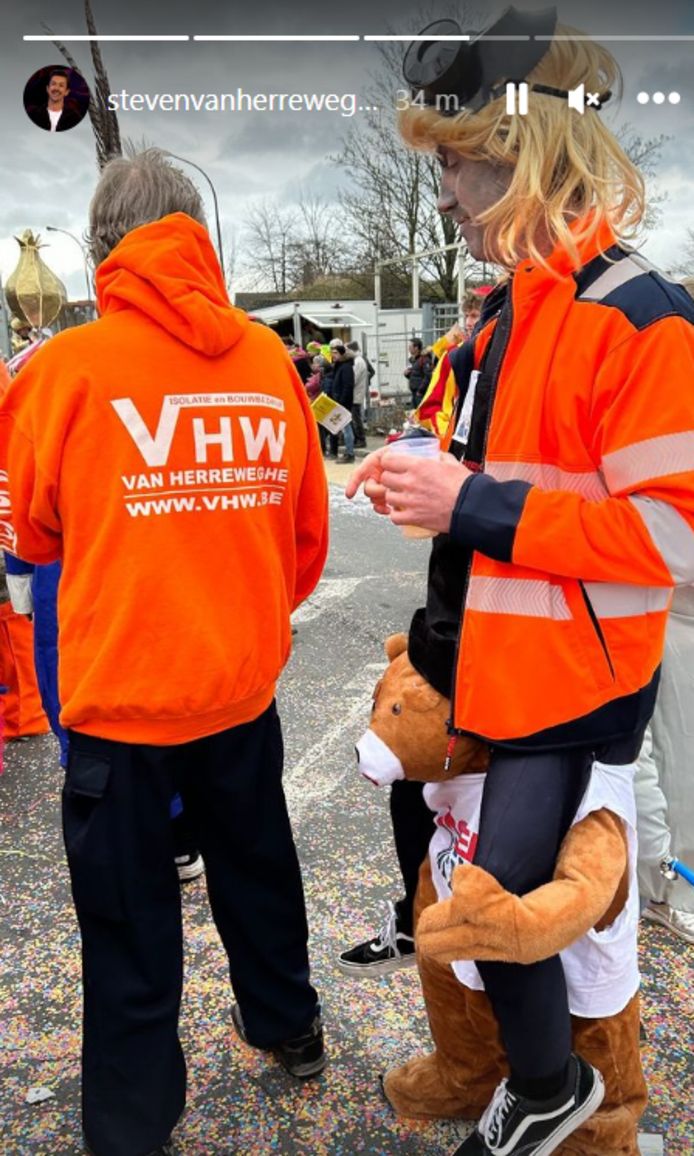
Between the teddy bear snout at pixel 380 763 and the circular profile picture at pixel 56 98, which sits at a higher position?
the circular profile picture at pixel 56 98

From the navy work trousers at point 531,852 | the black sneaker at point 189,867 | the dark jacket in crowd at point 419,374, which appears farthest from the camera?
the dark jacket in crowd at point 419,374

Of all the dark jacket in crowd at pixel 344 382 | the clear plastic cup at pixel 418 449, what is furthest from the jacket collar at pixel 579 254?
the dark jacket in crowd at pixel 344 382

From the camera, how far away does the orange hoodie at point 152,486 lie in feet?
4.71

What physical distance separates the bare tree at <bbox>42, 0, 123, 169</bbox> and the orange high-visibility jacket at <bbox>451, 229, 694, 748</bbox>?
2602mm

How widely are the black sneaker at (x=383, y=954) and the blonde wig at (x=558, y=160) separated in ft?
4.63

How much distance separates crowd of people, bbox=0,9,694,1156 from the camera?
121 cm

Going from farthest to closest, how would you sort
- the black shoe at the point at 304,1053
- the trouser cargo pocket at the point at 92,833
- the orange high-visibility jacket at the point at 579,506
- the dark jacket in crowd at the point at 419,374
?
the dark jacket in crowd at the point at 419,374 < the black shoe at the point at 304,1053 < the trouser cargo pocket at the point at 92,833 < the orange high-visibility jacket at the point at 579,506

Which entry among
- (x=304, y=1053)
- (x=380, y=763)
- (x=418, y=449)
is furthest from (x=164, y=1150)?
(x=418, y=449)

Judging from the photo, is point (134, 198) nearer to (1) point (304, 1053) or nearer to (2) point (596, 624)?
(2) point (596, 624)

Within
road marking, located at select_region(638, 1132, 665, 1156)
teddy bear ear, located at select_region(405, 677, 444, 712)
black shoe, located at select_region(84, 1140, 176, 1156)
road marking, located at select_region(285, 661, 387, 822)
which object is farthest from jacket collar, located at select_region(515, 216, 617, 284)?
road marking, located at select_region(285, 661, 387, 822)

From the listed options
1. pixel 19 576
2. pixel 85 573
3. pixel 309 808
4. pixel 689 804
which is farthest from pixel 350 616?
pixel 85 573

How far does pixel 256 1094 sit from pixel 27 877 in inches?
47.9

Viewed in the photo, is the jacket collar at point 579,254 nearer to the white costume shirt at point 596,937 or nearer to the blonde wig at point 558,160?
the blonde wig at point 558,160

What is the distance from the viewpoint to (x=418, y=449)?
4.46 feet
